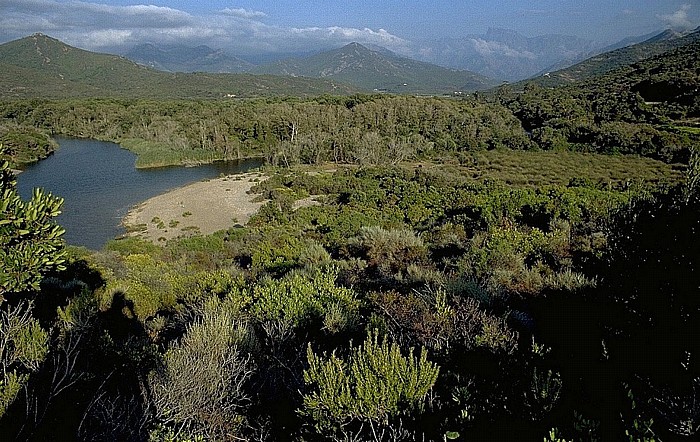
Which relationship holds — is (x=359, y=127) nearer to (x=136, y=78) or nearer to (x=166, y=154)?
(x=166, y=154)

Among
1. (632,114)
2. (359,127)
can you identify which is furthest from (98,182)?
(632,114)

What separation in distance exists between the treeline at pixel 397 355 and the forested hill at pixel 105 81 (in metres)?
136

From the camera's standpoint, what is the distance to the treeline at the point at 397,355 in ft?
13.6

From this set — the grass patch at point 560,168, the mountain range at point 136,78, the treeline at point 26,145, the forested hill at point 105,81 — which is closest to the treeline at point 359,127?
the grass patch at point 560,168

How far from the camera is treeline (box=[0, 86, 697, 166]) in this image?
58.5 metres

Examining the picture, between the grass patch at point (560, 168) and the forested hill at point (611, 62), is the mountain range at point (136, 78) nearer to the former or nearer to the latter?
the forested hill at point (611, 62)

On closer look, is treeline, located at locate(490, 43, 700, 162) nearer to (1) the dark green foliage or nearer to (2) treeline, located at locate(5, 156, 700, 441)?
(2) treeline, located at locate(5, 156, 700, 441)

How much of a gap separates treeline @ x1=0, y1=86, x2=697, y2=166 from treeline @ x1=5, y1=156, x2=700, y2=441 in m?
49.0

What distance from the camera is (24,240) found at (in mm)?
5688

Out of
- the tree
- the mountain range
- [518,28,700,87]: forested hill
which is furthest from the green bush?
[518,28,700,87]: forested hill

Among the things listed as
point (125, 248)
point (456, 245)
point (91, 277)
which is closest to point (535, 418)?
point (456, 245)

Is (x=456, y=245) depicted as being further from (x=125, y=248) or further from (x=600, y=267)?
(x=125, y=248)

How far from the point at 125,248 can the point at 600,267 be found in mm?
23264

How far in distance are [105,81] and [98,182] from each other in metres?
139
